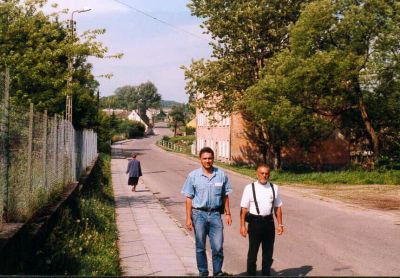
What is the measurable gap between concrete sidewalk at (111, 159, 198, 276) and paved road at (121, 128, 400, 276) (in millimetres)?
749

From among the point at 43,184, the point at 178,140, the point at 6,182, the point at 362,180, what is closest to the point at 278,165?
the point at 362,180

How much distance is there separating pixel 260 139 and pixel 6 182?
33.5 m

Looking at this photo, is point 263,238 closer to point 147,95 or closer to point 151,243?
point 151,243

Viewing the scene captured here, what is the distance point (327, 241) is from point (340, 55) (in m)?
18.3

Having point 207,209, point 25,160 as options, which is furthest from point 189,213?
point 25,160

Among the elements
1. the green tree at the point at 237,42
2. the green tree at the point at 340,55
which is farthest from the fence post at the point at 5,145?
the green tree at the point at 237,42

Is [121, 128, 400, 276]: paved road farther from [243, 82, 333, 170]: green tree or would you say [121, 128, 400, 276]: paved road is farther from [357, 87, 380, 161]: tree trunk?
[357, 87, 380, 161]: tree trunk

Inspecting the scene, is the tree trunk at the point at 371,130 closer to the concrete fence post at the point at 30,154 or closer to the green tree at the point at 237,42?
the green tree at the point at 237,42

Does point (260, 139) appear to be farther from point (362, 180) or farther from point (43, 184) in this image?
point (43, 184)

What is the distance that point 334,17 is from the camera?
29281mm

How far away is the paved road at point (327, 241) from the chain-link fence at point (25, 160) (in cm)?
364

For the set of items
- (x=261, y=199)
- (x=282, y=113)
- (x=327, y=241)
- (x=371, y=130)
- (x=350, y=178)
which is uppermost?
(x=282, y=113)

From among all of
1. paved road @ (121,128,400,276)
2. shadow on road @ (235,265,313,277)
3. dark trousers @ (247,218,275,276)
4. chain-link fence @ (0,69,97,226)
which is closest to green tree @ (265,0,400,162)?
A: paved road @ (121,128,400,276)

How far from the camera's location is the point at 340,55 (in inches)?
1127
